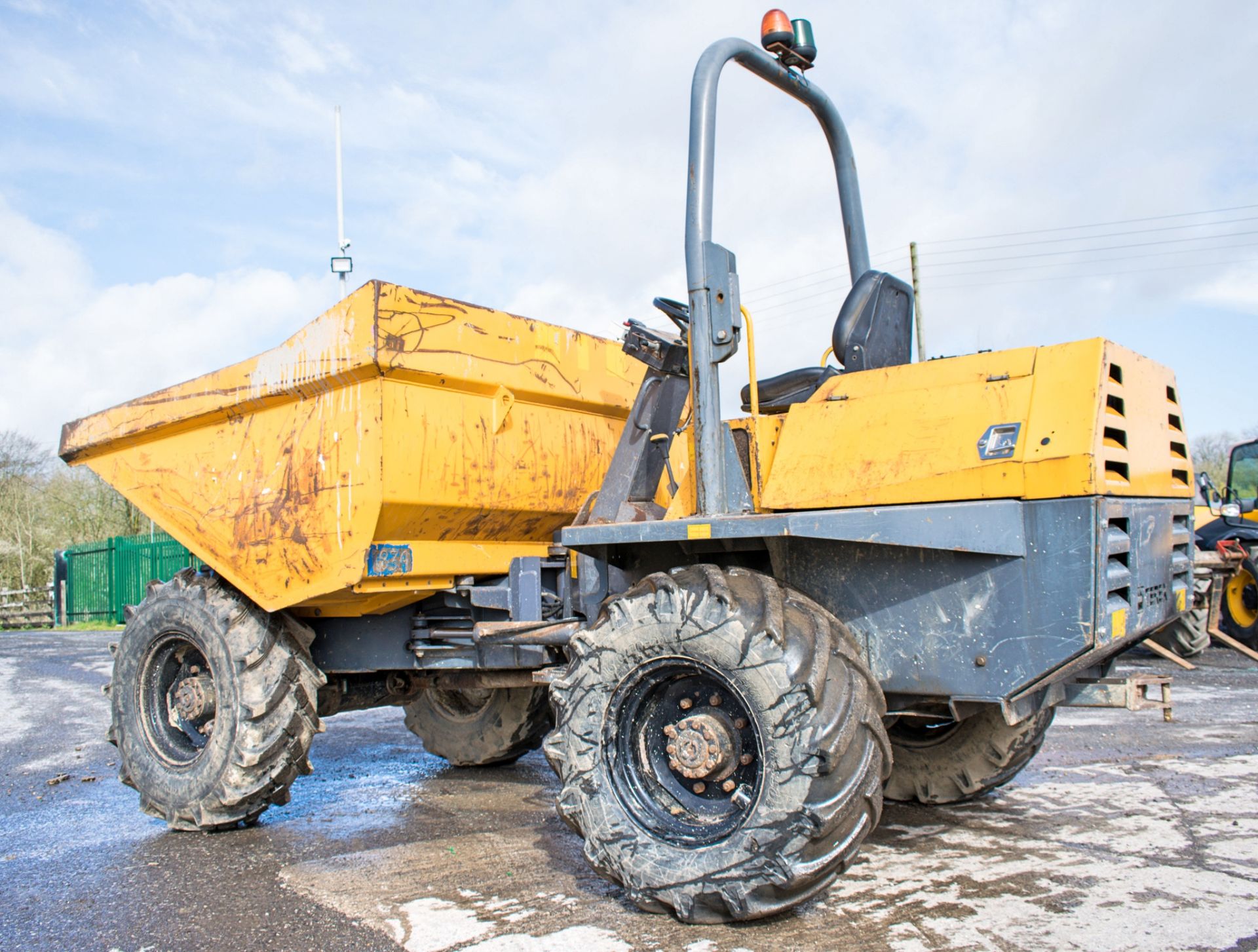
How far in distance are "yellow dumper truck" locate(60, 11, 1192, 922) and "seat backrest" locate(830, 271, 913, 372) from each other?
0.02 meters

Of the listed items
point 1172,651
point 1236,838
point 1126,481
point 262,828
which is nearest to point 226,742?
point 262,828

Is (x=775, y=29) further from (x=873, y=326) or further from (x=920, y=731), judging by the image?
(x=920, y=731)

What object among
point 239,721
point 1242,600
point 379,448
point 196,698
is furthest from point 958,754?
point 1242,600

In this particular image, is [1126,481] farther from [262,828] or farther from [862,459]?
[262,828]

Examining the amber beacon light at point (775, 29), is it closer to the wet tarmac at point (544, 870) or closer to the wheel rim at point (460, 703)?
the wet tarmac at point (544, 870)

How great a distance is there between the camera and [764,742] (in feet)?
10.9

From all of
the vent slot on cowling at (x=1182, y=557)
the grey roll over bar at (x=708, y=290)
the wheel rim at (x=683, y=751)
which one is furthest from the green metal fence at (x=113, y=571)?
the vent slot on cowling at (x=1182, y=557)

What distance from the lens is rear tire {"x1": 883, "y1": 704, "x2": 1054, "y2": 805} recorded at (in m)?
4.55

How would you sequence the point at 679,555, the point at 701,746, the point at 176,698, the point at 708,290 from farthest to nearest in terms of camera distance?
the point at 176,698 < the point at 679,555 < the point at 708,290 < the point at 701,746

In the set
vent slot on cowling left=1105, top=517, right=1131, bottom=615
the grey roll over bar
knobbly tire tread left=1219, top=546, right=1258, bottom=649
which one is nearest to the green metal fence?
knobbly tire tread left=1219, top=546, right=1258, bottom=649

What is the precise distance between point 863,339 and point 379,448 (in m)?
2.09

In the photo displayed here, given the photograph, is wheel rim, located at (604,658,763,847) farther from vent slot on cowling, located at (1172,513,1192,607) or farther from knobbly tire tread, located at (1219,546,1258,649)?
knobbly tire tread, located at (1219,546,1258,649)

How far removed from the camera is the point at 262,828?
200 inches

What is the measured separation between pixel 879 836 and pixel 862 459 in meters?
1.85
